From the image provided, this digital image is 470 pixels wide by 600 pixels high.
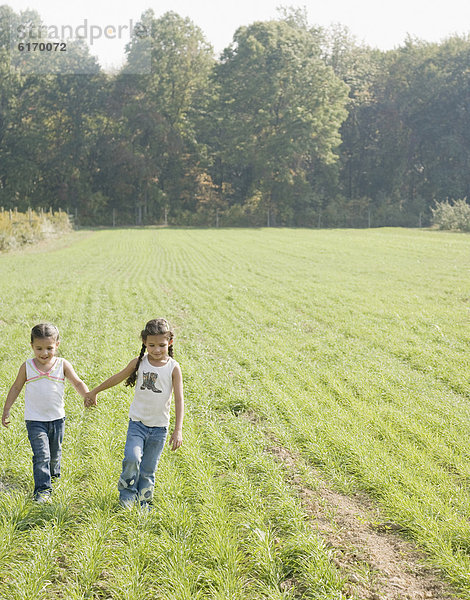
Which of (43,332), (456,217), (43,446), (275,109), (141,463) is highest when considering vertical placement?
(275,109)

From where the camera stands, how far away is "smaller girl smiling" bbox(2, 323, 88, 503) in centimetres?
375

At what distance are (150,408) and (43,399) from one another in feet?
2.48

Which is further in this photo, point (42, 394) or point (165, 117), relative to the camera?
point (165, 117)

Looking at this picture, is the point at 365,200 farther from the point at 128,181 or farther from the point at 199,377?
the point at 199,377

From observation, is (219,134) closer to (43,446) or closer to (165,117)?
(165,117)

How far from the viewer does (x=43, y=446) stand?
3762 mm

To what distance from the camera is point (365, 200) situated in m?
56.2

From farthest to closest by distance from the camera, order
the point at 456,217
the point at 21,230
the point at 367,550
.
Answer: the point at 456,217 < the point at 21,230 < the point at 367,550

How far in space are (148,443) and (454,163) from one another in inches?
2335

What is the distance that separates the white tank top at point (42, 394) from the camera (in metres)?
3.79

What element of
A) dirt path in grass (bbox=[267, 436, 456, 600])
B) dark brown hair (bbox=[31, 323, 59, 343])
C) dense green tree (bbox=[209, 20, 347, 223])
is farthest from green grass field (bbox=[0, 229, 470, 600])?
dense green tree (bbox=[209, 20, 347, 223])

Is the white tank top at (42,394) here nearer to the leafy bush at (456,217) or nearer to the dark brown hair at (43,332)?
the dark brown hair at (43,332)

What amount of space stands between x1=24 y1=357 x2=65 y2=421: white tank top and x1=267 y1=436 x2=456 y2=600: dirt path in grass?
6.10 ft

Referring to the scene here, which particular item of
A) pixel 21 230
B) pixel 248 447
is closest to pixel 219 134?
pixel 21 230
